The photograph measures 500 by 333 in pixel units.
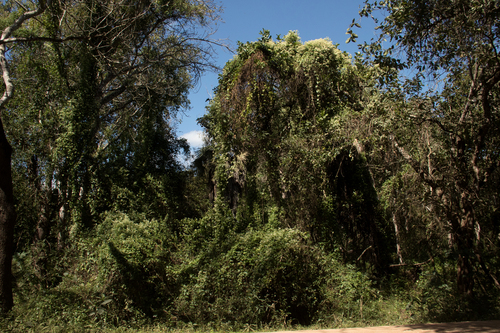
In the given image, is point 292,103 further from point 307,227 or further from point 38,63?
point 38,63

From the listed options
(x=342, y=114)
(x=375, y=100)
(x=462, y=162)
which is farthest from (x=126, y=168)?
(x=462, y=162)

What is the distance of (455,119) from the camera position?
348 inches

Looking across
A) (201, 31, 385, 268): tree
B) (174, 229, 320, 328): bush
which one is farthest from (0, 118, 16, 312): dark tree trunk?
(201, 31, 385, 268): tree

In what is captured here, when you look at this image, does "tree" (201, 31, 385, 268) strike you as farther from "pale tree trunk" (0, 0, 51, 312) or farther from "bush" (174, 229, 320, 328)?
"pale tree trunk" (0, 0, 51, 312)

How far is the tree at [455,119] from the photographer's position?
7.84 m

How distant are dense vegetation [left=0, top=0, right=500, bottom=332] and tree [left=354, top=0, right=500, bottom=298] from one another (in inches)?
2.0

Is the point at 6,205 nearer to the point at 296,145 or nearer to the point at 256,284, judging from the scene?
the point at 256,284

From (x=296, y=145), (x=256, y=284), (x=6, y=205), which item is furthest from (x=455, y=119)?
(x=6, y=205)

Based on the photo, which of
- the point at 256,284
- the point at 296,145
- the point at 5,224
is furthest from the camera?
the point at 296,145

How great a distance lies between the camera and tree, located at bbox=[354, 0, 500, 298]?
7.84 metres

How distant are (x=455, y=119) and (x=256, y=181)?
6296mm

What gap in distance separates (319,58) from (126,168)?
8.57 meters

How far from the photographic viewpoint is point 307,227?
11.6 metres

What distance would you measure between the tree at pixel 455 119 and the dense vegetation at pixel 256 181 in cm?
5
